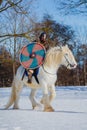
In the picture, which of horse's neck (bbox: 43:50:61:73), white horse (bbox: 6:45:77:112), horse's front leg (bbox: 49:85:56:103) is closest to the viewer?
white horse (bbox: 6:45:77:112)

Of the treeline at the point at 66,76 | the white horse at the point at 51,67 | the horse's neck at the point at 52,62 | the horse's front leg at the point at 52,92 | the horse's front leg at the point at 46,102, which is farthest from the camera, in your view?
the treeline at the point at 66,76

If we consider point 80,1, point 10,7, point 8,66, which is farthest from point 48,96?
point 8,66

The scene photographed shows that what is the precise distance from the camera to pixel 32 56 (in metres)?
8.84

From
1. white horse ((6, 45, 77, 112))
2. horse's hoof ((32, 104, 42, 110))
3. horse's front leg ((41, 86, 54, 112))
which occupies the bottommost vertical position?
horse's hoof ((32, 104, 42, 110))

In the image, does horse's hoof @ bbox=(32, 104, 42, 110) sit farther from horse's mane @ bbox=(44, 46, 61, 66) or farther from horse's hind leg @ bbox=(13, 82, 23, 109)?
horse's mane @ bbox=(44, 46, 61, 66)

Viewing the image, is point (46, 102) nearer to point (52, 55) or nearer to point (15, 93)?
point (52, 55)

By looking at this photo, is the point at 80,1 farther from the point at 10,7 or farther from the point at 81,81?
the point at 81,81

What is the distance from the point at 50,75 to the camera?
8430 mm

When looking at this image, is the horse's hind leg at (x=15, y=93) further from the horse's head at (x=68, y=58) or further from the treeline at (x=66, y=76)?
the treeline at (x=66, y=76)

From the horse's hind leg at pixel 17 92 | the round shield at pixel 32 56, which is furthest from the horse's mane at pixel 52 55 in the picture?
the horse's hind leg at pixel 17 92

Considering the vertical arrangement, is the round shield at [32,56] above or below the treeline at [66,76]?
above

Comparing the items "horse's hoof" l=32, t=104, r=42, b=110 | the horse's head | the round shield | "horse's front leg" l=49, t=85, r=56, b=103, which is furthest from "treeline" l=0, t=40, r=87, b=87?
the horse's head

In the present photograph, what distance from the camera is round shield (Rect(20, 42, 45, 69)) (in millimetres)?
8609

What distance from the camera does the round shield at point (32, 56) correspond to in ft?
28.2
